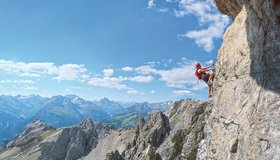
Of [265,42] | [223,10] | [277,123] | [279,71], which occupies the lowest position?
[277,123]

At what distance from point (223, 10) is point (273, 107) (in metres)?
15.3

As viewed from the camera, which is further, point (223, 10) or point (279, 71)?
point (223, 10)

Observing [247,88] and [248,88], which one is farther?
[247,88]

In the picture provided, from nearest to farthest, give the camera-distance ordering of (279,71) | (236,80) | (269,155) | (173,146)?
(269,155) → (279,71) → (236,80) → (173,146)

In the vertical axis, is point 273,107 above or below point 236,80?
below

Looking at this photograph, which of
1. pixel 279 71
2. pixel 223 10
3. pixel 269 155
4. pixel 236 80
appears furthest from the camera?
pixel 223 10

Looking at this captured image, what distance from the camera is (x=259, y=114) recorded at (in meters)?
20.9

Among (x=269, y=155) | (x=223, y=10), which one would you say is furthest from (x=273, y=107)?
(x=223, y=10)

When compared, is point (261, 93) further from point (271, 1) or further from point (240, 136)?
point (271, 1)

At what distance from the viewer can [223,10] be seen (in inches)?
1278

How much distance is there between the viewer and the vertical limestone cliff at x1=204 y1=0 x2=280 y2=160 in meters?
19.9

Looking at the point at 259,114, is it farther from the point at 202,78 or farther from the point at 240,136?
the point at 202,78

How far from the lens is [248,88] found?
23.4 metres

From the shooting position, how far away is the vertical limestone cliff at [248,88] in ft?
65.4
